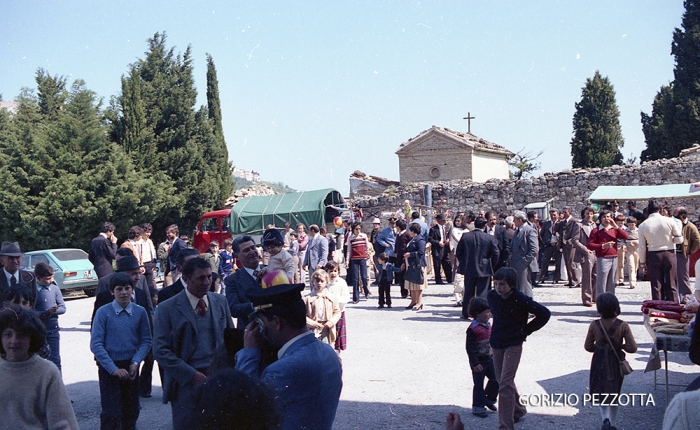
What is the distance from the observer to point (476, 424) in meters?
5.68

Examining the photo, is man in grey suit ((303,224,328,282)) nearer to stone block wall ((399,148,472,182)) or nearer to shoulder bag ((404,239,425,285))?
shoulder bag ((404,239,425,285))

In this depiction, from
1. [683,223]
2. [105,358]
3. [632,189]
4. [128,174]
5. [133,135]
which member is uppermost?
[133,135]

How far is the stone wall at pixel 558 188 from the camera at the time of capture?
22.3 m

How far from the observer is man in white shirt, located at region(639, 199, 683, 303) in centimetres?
934

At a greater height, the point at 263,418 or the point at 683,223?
the point at 683,223

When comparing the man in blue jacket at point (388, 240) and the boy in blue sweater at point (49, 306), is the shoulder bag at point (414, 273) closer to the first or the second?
the man in blue jacket at point (388, 240)

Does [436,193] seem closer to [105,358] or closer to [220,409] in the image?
[105,358]

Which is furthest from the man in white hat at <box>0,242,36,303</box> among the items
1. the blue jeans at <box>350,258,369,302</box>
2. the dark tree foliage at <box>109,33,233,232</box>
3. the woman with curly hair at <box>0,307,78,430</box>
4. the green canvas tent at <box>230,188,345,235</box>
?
the dark tree foliage at <box>109,33,233,232</box>

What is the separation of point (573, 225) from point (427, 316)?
359cm

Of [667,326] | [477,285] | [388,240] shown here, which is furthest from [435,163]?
[667,326]

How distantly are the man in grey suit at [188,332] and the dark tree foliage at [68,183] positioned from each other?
24.1m

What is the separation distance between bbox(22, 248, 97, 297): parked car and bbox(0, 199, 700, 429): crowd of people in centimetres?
648

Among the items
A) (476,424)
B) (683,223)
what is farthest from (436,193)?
(476,424)

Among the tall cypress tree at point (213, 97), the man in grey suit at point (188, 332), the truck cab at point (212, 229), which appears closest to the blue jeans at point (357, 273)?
the man in grey suit at point (188, 332)
